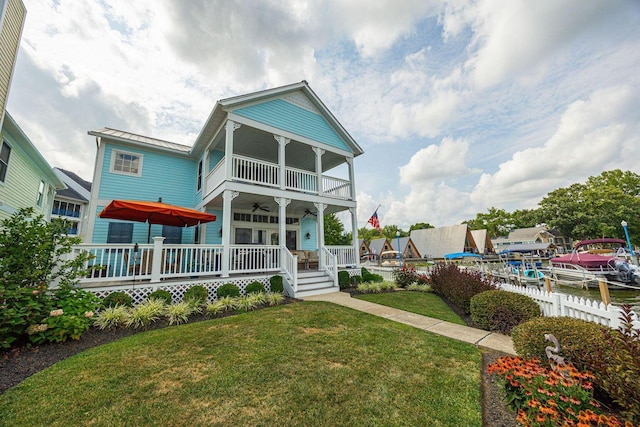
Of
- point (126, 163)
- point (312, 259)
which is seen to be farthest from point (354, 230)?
point (126, 163)

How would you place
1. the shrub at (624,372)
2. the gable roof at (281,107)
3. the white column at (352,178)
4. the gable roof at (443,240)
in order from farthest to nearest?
1. the gable roof at (443,240)
2. the white column at (352,178)
3. the gable roof at (281,107)
4. the shrub at (624,372)

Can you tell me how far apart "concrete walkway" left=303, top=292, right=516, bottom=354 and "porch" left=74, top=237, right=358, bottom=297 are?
1991mm

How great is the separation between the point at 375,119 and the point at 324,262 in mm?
7418

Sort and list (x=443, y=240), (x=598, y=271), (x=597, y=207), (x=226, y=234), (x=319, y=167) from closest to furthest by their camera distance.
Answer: (x=226, y=234) < (x=319, y=167) < (x=598, y=271) < (x=443, y=240) < (x=597, y=207)

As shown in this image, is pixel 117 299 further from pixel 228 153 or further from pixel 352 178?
pixel 352 178

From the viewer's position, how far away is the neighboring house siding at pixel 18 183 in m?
8.63

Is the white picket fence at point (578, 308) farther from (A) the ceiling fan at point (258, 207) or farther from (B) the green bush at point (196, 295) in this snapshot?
(A) the ceiling fan at point (258, 207)

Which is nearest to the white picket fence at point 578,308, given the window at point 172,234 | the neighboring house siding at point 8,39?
the window at point 172,234

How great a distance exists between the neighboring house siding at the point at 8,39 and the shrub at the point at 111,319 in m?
6.86

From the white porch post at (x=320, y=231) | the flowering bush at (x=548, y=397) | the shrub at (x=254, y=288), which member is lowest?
the flowering bush at (x=548, y=397)

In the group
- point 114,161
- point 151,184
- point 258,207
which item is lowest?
point 258,207

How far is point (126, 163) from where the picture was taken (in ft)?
34.6

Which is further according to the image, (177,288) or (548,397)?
(177,288)

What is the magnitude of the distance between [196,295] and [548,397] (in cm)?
725
